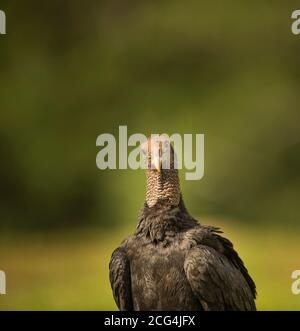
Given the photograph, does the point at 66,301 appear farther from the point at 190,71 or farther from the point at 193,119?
the point at 190,71

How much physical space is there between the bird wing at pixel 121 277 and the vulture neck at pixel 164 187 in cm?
30

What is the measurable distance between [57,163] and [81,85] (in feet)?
1.51

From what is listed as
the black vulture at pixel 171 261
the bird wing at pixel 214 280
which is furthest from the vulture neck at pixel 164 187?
the bird wing at pixel 214 280

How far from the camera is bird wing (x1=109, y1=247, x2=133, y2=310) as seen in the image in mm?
3178

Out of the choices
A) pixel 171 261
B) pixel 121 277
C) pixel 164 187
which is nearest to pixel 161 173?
pixel 164 187

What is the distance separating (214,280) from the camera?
3049 millimetres

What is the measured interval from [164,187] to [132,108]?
0.67 meters

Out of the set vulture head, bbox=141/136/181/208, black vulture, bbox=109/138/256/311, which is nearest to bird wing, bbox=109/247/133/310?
black vulture, bbox=109/138/256/311

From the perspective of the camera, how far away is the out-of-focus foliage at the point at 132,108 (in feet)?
11.9

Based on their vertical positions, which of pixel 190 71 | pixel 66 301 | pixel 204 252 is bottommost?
pixel 66 301

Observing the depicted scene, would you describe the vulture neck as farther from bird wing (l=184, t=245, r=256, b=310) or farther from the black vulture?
bird wing (l=184, t=245, r=256, b=310)

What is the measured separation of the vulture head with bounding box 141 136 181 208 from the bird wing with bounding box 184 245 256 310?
0.30 meters

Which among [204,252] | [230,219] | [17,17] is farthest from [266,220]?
[17,17]

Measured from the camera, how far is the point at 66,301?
11.8 feet
